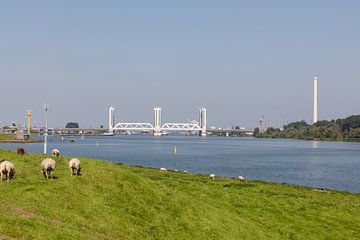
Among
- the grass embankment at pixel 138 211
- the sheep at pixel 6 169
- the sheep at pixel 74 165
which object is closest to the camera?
the grass embankment at pixel 138 211

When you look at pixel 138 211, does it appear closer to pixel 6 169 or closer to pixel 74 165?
pixel 74 165

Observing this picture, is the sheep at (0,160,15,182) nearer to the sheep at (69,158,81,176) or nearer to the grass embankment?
the grass embankment

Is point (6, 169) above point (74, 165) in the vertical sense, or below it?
below

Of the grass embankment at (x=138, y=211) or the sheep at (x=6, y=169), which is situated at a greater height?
the sheep at (x=6, y=169)

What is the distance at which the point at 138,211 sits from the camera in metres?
31.8

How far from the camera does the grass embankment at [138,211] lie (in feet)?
85.3

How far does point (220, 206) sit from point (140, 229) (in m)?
13.8

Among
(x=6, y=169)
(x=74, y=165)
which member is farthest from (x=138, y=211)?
(x=6, y=169)

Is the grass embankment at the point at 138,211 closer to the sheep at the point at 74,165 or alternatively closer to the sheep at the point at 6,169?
the sheep at the point at 6,169

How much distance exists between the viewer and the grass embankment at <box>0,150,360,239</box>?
2598 cm

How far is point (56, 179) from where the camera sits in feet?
113

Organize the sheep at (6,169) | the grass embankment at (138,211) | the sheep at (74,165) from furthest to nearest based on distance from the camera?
1. the sheep at (74,165)
2. the sheep at (6,169)
3. the grass embankment at (138,211)

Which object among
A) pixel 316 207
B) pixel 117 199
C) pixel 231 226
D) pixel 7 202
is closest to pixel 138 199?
pixel 117 199

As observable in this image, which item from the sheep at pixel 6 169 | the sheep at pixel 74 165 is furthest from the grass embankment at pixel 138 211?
the sheep at pixel 74 165
